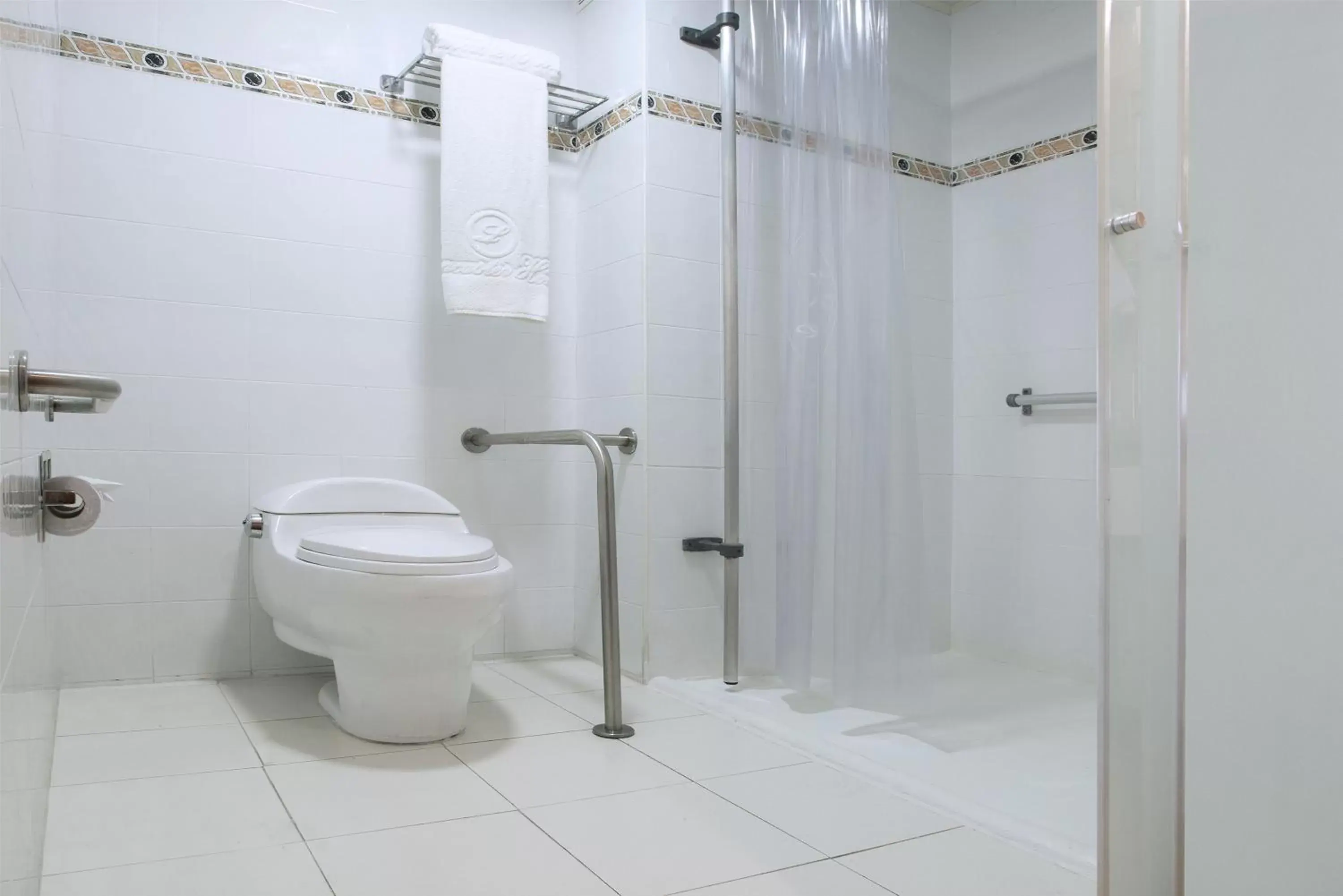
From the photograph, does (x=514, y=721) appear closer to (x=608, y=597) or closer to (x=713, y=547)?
(x=608, y=597)

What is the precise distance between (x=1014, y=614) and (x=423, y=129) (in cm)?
216

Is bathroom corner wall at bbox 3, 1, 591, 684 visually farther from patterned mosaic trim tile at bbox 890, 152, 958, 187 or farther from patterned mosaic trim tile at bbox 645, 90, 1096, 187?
patterned mosaic trim tile at bbox 890, 152, 958, 187

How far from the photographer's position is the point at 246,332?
7.48 ft

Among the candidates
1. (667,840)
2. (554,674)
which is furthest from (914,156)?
(667,840)

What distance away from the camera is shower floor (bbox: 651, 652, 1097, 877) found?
149cm

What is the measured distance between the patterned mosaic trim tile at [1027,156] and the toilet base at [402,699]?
2100 millimetres

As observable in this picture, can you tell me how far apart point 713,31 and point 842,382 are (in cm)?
101

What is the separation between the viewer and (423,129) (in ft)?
8.20

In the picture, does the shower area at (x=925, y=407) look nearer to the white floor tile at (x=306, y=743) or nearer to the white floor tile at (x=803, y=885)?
the white floor tile at (x=803, y=885)

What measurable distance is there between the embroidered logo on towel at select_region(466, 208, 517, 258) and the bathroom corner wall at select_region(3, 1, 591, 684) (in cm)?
24

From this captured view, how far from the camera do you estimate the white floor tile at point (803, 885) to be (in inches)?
49.1

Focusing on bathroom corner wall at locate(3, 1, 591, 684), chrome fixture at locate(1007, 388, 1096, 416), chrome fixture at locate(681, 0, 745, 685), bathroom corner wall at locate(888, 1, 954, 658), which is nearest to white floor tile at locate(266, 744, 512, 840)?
Result: bathroom corner wall at locate(3, 1, 591, 684)

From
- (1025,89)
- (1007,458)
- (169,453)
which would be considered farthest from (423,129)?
(1007,458)

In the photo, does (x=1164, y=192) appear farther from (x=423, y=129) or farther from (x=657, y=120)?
(x=423, y=129)
